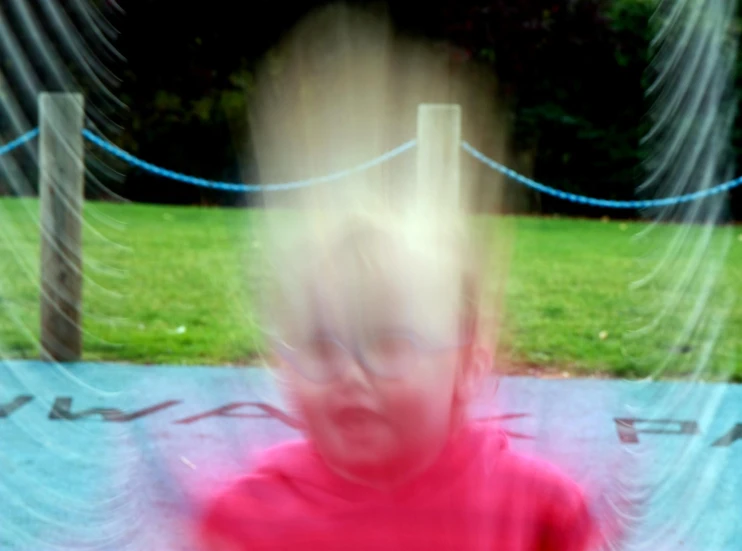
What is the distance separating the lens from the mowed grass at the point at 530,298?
1061 millimetres

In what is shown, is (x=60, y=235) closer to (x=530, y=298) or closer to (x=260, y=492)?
(x=530, y=298)

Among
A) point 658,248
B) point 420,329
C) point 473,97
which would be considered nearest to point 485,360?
point 420,329

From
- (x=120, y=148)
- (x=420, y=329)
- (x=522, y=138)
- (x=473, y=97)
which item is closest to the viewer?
(x=420, y=329)

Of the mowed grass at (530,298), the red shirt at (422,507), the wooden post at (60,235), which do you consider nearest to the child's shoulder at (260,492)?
the red shirt at (422,507)

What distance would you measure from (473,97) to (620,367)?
0.68m

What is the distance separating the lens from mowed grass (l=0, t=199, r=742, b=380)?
106cm

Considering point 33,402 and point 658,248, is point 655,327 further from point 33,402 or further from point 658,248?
point 33,402

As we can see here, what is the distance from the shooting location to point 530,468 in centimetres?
42

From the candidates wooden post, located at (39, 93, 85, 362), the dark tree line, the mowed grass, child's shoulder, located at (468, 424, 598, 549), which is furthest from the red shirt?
wooden post, located at (39, 93, 85, 362)

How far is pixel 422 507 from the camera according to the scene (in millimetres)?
396

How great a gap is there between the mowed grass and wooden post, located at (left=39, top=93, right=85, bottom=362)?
0.13 ft

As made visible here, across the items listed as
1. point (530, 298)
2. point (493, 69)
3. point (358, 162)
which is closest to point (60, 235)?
point (530, 298)

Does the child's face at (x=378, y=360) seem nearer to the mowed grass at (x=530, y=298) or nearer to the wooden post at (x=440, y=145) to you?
the wooden post at (x=440, y=145)

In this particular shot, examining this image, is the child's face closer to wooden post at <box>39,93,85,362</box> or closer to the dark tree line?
the dark tree line
